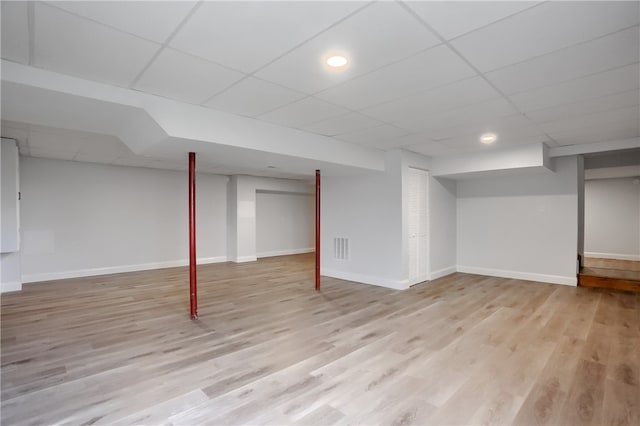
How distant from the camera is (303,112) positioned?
Result: 146 inches

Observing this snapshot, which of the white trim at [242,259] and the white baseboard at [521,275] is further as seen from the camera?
the white trim at [242,259]

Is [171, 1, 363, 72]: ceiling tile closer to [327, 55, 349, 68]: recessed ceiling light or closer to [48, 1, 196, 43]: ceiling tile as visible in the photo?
[48, 1, 196, 43]: ceiling tile

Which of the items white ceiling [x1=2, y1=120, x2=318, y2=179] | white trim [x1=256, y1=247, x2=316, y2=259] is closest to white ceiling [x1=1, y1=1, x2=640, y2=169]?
white ceiling [x1=2, y1=120, x2=318, y2=179]

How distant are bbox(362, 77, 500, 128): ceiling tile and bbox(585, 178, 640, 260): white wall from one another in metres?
8.59

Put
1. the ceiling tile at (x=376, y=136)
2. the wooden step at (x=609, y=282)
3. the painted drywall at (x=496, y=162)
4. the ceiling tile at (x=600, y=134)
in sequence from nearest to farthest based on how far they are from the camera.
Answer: the ceiling tile at (x=600, y=134), the ceiling tile at (x=376, y=136), the painted drywall at (x=496, y=162), the wooden step at (x=609, y=282)

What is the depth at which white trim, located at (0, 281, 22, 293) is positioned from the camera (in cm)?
541

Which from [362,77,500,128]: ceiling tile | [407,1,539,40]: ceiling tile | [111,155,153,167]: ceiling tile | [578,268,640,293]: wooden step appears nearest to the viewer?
[407,1,539,40]: ceiling tile

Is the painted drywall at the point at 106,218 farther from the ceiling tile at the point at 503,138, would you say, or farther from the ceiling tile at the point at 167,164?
the ceiling tile at the point at 503,138

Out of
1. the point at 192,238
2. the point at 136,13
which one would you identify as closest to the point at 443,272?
the point at 192,238

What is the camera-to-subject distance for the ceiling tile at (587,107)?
3247 millimetres

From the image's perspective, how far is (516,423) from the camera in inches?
80.6

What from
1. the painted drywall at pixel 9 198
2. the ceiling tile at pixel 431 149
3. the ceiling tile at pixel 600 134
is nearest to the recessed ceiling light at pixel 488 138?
the ceiling tile at pixel 431 149

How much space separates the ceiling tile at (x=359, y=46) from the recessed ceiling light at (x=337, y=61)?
0.04 meters

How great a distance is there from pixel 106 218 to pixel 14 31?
5.92m
